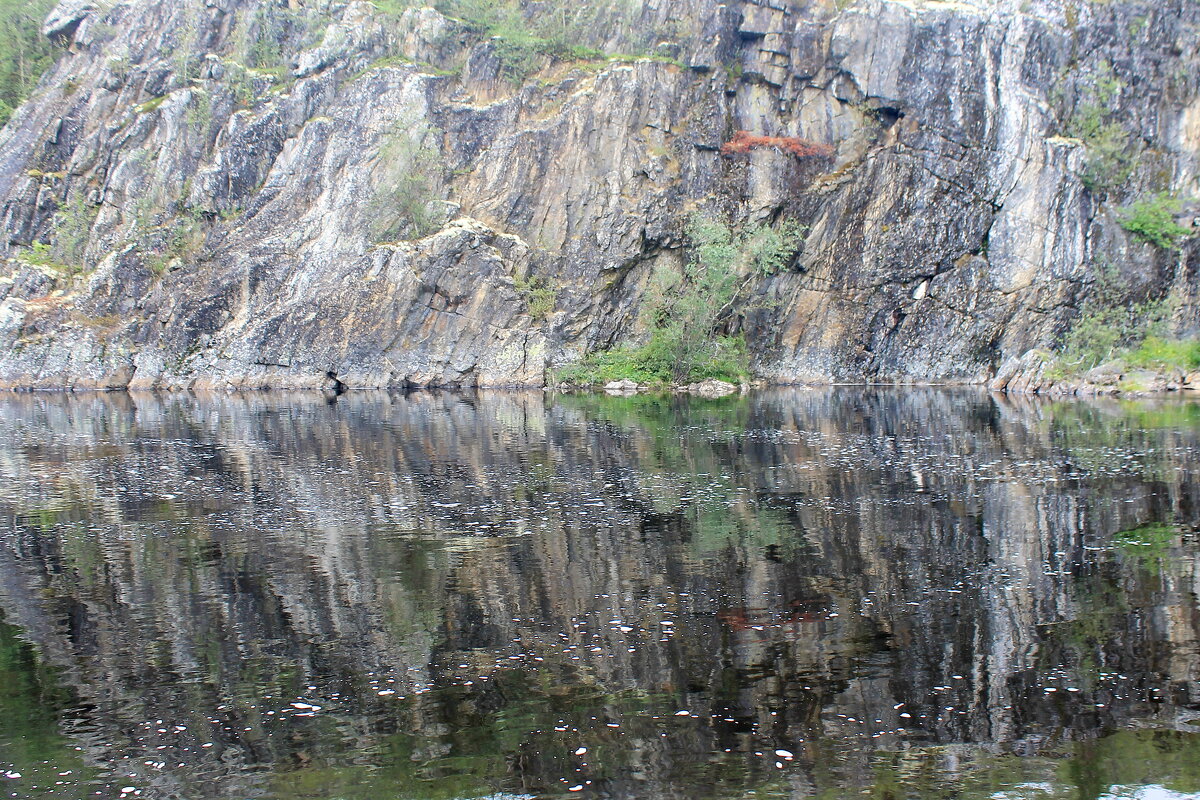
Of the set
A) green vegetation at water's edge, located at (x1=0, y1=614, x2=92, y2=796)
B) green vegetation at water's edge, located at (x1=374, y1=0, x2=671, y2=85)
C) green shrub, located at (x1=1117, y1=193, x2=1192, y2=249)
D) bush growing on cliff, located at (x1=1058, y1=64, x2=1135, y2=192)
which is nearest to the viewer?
green vegetation at water's edge, located at (x1=0, y1=614, x2=92, y2=796)

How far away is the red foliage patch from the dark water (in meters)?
48.0

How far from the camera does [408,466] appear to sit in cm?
3041

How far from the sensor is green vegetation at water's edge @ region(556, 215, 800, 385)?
226 feet

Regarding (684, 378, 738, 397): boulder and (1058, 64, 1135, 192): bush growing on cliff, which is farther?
(1058, 64, 1135, 192): bush growing on cliff

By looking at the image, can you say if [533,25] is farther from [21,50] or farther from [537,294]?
[21,50]

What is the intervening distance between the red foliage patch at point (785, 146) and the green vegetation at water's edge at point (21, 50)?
219ft

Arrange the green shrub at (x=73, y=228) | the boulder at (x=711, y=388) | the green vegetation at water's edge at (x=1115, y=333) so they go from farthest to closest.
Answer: the green shrub at (x=73, y=228) < the boulder at (x=711, y=388) < the green vegetation at water's edge at (x=1115, y=333)

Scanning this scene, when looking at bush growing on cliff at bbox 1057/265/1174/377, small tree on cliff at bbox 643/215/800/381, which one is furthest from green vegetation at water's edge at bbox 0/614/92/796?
bush growing on cliff at bbox 1057/265/1174/377

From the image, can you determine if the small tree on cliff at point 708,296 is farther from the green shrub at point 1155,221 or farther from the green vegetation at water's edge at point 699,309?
the green shrub at point 1155,221

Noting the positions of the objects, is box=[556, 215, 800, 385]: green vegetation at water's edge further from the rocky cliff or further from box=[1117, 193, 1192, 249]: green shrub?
box=[1117, 193, 1192, 249]: green shrub

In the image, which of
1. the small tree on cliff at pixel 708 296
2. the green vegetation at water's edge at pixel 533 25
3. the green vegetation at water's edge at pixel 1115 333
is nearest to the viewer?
the green vegetation at water's edge at pixel 1115 333

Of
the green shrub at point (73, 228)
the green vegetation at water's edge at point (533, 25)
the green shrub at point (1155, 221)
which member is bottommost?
→ the green shrub at point (1155, 221)

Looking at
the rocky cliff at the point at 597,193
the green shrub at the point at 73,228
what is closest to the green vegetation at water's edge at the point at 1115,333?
the rocky cliff at the point at 597,193

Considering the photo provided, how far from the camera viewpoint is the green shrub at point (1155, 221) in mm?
65250
